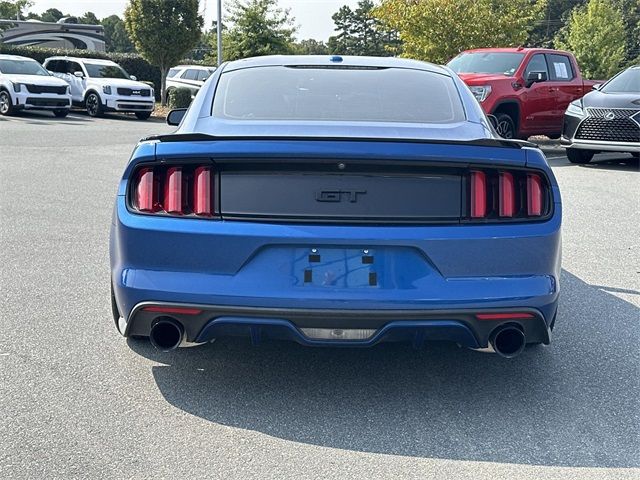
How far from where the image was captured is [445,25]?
2162cm

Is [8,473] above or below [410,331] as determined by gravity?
below

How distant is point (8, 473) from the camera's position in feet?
9.73

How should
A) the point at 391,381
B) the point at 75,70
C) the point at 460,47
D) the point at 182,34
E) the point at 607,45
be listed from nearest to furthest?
the point at 391,381
the point at 460,47
the point at 75,70
the point at 182,34
the point at 607,45

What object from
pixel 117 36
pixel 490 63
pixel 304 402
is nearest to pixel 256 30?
pixel 490 63

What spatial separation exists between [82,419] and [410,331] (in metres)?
1.45

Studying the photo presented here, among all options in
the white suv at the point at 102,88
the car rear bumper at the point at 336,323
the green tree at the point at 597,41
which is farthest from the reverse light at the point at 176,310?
the green tree at the point at 597,41

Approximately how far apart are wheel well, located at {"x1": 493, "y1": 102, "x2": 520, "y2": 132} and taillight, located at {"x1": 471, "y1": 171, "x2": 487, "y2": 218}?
1142 centimetres

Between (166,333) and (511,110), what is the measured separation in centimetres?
1220

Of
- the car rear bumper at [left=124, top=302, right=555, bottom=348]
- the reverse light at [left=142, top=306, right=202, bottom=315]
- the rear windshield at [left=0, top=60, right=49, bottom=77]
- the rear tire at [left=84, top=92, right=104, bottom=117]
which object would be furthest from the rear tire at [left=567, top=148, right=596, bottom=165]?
the rear windshield at [left=0, top=60, right=49, bottom=77]

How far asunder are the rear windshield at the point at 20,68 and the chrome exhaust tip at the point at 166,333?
22226mm

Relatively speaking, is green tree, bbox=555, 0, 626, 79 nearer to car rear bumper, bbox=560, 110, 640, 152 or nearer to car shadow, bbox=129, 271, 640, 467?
car rear bumper, bbox=560, 110, 640, 152

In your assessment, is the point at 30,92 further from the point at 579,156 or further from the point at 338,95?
the point at 338,95

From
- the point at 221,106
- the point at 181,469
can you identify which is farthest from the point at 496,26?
the point at 181,469

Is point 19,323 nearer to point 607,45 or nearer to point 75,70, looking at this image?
point 75,70
